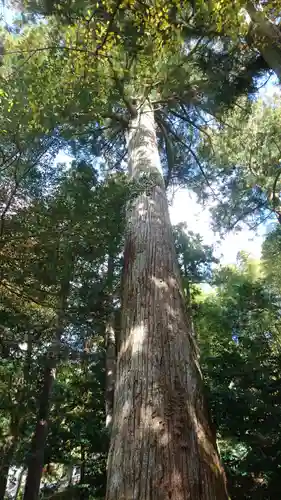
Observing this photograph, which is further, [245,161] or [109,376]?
[245,161]

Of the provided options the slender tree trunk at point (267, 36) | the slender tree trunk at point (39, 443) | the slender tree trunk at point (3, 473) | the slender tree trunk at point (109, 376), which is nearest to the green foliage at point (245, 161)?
the slender tree trunk at point (267, 36)

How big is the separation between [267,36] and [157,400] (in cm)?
422

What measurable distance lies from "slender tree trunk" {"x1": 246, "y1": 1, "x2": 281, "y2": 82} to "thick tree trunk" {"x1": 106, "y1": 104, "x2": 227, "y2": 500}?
260cm

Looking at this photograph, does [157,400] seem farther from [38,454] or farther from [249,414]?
[38,454]

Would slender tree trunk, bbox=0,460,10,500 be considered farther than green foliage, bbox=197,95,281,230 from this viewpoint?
No

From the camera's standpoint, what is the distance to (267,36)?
4227mm

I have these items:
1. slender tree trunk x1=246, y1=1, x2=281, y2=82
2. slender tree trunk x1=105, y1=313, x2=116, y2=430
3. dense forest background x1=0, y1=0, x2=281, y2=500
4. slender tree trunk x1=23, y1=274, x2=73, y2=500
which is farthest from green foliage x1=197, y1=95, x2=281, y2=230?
slender tree trunk x1=23, y1=274, x2=73, y2=500

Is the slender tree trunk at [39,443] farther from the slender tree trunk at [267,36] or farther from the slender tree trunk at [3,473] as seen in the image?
the slender tree trunk at [267,36]

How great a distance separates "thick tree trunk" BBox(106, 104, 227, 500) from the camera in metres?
1.91

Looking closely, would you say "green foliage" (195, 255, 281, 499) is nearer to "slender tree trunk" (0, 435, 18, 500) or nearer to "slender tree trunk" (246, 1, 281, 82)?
"slender tree trunk" (0, 435, 18, 500)

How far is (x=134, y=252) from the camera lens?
12.8 ft

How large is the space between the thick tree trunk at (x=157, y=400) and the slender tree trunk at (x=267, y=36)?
260 centimetres

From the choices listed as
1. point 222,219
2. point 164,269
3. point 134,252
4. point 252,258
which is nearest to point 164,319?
point 164,269

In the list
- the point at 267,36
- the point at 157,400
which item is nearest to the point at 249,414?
the point at 157,400
